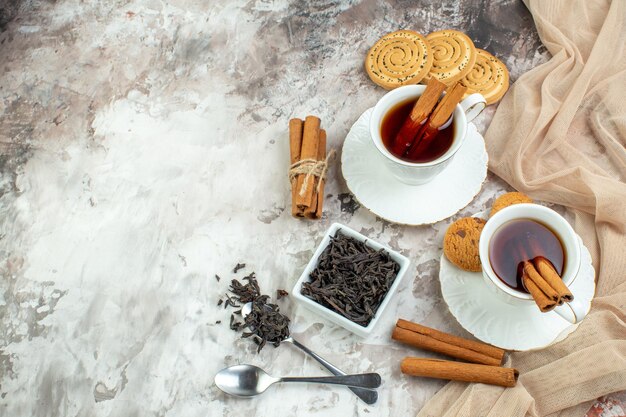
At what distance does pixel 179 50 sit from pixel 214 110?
0.20m

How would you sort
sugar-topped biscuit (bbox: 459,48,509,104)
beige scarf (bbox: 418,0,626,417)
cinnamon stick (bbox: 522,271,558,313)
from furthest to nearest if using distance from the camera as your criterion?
sugar-topped biscuit (bbox: 459,48,509,104)
beige scarf (bbox: 418,0,626,417)
cinnamon stick (bbox: 522,271,558,313)

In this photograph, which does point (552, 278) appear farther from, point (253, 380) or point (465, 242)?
point (253, 380)

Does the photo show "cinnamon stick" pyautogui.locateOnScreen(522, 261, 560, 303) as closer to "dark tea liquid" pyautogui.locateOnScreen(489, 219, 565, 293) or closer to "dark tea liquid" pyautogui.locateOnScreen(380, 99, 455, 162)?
"dark tea liquid" pyautogui.locateOnScreen(489, 219, 565, 293)

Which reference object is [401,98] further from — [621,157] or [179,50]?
[179,50]

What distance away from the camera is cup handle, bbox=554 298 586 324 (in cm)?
100

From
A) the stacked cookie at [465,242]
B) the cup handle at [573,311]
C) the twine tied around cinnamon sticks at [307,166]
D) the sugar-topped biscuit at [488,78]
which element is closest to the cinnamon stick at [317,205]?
the twine tied around cinnamon sticks at [307,166]

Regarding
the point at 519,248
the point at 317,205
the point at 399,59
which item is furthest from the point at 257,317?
the point at 399,59

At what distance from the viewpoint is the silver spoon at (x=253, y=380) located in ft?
3.80

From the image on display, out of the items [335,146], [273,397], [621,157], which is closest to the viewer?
[273,397]

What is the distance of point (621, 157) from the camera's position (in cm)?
130

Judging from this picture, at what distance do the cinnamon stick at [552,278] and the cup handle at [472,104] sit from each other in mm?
304

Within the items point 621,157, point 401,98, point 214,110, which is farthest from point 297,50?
point 621,157

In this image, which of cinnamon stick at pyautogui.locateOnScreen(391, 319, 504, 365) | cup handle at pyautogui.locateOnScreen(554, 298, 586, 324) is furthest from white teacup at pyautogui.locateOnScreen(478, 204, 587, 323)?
cinnamon stick at pyautogui.locateOnScreen(391, 319, 504, 365)

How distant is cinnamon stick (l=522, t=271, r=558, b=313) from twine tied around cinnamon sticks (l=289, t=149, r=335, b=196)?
17.8 inches
